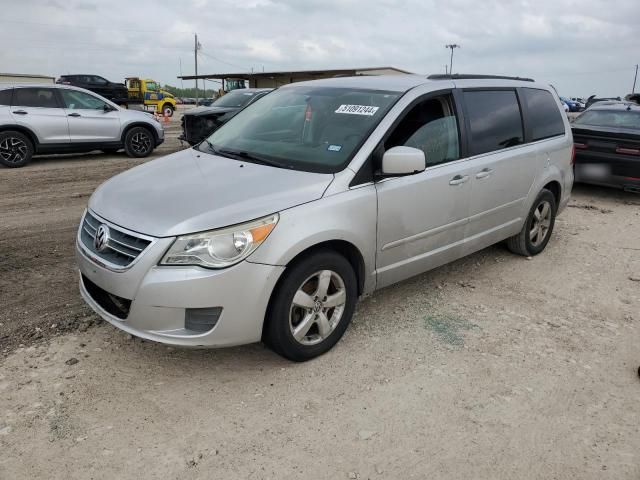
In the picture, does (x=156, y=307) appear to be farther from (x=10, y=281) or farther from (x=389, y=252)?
(x=10, y=281)

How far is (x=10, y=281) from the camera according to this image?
4441 millimetres

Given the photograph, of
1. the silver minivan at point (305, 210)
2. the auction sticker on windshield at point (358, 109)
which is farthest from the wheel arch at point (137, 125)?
the auction sticker on windshield at point (358, 109)

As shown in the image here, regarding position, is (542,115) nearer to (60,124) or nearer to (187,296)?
(187,296)

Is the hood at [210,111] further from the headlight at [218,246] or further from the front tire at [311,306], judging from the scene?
the headlight at [218,246]

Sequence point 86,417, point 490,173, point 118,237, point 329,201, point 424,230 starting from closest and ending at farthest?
1. point 86,417
2. point 118,237
3. point 329,201
4. point 424,230
5. point 490,173

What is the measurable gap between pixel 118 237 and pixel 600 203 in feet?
25.1

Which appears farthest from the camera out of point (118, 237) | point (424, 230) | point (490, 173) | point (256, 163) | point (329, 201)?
point (490, 173)

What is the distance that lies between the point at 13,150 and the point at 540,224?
372 inches

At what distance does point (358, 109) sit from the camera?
12.4 feet

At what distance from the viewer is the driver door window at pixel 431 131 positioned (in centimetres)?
372

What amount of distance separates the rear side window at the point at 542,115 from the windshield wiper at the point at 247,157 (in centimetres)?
276

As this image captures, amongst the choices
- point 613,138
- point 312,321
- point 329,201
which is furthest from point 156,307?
point 613,138

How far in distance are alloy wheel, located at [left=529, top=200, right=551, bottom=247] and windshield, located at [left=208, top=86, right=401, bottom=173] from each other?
2398 millimetres

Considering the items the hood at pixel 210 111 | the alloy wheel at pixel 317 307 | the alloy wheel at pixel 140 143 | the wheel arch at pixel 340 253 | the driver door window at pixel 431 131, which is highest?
the hood at pixel 210 111
